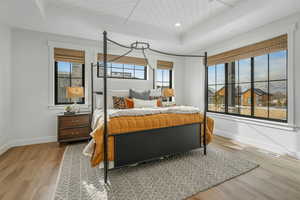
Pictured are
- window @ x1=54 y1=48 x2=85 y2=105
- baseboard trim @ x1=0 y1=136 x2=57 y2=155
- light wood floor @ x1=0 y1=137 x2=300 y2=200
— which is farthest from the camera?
window @ x1=54 y1=48 x2=85 y2=105

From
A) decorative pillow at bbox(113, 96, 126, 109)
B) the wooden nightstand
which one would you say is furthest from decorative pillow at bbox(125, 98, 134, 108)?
the wooden nightstand

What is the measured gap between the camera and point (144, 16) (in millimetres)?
3182

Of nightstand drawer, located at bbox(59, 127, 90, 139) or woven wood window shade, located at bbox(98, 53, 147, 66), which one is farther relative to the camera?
woven wood window shade, located at bbox(98, 53, 147, 66)

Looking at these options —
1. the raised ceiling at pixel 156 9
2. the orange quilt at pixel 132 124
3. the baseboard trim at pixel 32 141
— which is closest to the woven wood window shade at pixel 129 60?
the raised ceiling at pixel 156 9

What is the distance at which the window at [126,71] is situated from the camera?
13.4 feet

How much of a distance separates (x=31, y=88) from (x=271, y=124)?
5017 millimetres

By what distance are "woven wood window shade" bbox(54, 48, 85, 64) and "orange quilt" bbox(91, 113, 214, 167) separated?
234 cm

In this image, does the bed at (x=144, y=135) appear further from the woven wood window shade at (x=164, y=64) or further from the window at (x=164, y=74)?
the woven wood window shade at (x=164, y=64)

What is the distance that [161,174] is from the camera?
1981 millimetres

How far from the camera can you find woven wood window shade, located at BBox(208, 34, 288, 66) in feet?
8.97

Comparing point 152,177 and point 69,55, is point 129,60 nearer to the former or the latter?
point 69,55

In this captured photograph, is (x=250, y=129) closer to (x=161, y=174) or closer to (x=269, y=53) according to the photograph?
(x=269, y=53)

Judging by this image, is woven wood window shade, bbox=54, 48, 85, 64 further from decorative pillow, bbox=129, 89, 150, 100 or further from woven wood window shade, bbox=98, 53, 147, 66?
decorative pillow, bbox=129, 89, 150, 100

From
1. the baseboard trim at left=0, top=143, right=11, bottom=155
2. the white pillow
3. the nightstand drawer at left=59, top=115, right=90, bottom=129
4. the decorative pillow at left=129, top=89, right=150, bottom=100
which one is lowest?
the baseboard trim at left=0, top=143, right=11, bottom=155
